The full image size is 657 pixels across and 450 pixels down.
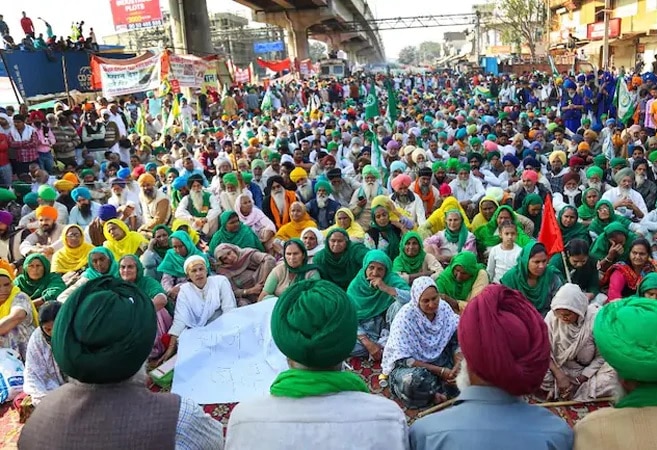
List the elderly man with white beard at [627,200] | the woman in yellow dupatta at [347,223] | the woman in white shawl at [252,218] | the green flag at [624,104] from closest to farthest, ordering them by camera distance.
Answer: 1. the woman in yellow dupatta at [347,223]
2. the elderly man with white beard at [627,200]
3. the woman in white shawl at [252,218]
4. the green flag at [624,104]

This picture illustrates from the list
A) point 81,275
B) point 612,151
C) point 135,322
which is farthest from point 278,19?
point 135,322

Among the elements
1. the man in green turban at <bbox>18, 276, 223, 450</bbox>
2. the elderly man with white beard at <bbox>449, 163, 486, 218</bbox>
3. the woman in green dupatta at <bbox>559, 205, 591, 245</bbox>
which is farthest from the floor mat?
the elderly man with white beard at <bbox>449, 163, 486, 218</bbox>

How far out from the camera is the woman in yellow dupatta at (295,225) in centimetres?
574

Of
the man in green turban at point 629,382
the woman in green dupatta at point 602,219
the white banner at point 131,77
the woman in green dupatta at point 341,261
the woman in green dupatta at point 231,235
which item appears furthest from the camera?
the white banner at point 131,77

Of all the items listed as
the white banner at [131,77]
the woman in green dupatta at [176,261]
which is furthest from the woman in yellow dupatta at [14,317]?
the white banner at [131,77]

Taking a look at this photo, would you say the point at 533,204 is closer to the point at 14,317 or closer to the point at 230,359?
the point at 230,359

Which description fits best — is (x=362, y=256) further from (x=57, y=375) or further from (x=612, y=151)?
(x=612, y=151)

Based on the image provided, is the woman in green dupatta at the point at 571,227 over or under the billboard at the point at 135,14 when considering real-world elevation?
under

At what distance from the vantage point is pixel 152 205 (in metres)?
6.38

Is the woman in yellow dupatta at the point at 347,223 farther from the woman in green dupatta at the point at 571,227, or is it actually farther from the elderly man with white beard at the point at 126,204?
the elderly man with white beard at the point at 126,204

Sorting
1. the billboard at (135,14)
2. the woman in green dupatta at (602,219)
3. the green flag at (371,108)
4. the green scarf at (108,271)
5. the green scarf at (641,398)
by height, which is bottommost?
the woman in green dupatta at (602,219)

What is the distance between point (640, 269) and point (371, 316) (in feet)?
5.96

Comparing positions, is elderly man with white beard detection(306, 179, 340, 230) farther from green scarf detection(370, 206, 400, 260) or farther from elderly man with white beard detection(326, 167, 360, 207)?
green scarf detection(370, 206, 400, 260)

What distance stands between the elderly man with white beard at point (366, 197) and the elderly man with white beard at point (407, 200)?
1.07 feet
